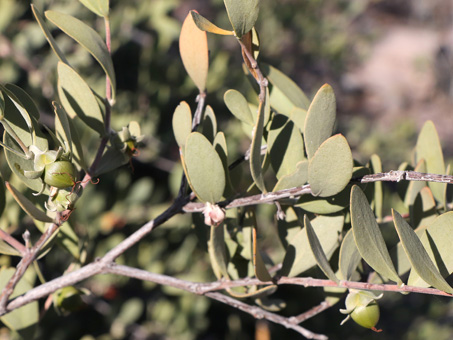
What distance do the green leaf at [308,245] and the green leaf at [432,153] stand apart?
205mm

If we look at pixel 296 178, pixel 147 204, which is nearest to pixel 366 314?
pixel 296 178

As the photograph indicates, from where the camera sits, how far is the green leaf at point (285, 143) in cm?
57

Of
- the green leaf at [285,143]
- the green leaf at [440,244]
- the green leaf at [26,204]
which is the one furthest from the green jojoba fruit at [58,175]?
the green leaf at [440,244]

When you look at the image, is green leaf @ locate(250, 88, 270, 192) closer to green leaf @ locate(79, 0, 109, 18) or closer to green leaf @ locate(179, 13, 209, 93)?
green leaf @ locate(179, 13, 209, 93)

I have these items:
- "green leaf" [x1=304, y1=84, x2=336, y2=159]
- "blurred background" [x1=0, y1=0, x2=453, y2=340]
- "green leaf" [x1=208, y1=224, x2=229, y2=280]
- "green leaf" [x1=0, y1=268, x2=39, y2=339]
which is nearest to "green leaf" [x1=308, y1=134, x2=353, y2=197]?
"green leaf" [x1=304, y1=84, x2=336, y2=159]

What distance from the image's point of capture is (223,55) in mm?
1726

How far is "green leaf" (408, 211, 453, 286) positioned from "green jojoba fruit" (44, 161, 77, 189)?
38cm

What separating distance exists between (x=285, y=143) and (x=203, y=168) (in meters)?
0.12

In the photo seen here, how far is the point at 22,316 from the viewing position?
0.71m

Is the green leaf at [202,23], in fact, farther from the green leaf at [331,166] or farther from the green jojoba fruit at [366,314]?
the green jojoba fruit at [366,314]

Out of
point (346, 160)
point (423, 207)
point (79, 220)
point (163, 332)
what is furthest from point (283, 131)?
point (163, 332)

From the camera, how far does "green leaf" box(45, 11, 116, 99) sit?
53cm

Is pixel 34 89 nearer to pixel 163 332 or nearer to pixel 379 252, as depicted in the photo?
pixel 163 332

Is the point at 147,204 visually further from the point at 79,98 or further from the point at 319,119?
the point at 319,119
